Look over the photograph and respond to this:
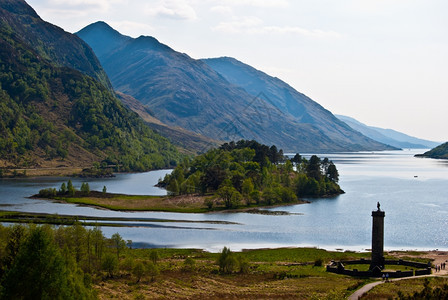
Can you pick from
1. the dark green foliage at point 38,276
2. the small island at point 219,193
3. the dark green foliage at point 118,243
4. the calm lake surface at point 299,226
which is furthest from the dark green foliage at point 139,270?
the small island at point 219,193

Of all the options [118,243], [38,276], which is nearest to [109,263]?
[118,243]

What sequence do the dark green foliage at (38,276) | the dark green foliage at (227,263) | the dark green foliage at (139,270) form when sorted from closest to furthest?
the dark green foliage at (38,276), the dark green foliage at (139,270), the dark green foliage at (227,263)

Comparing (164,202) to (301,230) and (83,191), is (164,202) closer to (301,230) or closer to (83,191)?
(83,191)

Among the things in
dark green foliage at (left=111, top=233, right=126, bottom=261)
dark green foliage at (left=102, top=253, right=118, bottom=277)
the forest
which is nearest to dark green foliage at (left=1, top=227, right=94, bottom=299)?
dark green foliage at (left=102, top=253, right=118, bottom=277)

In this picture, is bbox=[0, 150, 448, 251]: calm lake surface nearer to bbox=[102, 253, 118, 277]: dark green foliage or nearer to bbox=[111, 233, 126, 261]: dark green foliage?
bbox=[111, 233, 126, 261]: dark green foliage

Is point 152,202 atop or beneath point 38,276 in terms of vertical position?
beneath

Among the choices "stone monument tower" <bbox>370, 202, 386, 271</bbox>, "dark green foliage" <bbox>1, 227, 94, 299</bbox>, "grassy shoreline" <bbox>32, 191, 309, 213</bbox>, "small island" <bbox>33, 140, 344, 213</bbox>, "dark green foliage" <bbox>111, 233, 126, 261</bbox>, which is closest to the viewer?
"dark green foliage" <bbox>1, 227, 94, 299</bbox>

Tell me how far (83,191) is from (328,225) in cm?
8563

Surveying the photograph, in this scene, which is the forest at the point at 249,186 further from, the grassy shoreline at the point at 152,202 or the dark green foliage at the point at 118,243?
the dark green foliage at the point at 118,243

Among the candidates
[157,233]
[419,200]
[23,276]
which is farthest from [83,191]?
[23,276]

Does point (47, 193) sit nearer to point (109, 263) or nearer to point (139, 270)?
point (109, 263)

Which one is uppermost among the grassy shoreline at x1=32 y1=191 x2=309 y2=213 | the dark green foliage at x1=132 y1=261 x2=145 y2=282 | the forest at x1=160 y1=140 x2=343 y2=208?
the forest at x1=160 y1=140 x2=343 y2=208

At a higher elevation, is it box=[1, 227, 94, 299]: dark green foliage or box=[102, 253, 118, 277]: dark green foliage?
box=[1, 227, 94, 299]: dark green foliage

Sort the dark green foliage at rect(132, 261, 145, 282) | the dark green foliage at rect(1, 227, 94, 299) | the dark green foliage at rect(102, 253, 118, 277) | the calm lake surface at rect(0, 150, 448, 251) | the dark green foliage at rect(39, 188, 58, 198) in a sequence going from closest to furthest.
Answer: the dark green foliage at rect(1, 227, 94, 299) → the dark green foliage at rect(132, 261, 145, 282) → the dark green foliage at rect(102, 253, 118, 277) → the calm lake surface at rect(0, 150, 448, 251) → the dark green foliage at rect(39, 188, 58, 198)
